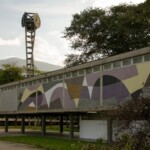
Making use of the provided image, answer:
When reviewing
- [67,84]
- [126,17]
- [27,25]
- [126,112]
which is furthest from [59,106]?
[27,25]

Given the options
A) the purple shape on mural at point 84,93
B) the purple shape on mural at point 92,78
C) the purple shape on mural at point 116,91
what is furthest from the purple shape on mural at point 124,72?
the purple shape on mural at point 84,93

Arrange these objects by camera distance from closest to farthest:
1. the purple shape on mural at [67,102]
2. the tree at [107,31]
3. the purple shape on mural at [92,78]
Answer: the purple shape on mural at [92,78] < the purple shape on mural at [67,102] < the tree at [107,31]

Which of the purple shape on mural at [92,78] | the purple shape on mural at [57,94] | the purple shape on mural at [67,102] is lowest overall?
the purple shape on mural at [67,102]

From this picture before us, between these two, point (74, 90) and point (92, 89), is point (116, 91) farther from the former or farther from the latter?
point (74, 90)

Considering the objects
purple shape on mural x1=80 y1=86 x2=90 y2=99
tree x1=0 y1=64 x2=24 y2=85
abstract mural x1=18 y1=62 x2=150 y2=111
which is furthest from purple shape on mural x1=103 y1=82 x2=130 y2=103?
tree x1=0 y1=64 x2=24 y2=85

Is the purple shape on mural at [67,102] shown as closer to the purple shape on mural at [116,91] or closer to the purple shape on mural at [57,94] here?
the purple shape on mural at [57,94]

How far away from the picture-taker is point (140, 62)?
23312 millimetres

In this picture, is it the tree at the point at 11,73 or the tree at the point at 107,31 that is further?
the tree at the point at 11,73

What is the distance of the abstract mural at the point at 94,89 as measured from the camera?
76.8 ft

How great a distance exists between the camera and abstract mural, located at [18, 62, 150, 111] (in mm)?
23422

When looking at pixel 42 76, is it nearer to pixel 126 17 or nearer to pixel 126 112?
pixel 126 17

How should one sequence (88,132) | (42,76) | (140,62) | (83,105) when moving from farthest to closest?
(42,76) → (88,132) → (83,105) → (140,62)

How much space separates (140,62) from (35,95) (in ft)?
56.3

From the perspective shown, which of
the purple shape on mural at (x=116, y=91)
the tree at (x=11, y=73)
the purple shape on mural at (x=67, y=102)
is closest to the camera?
the purple shape on mural at (x=116, y=91)
